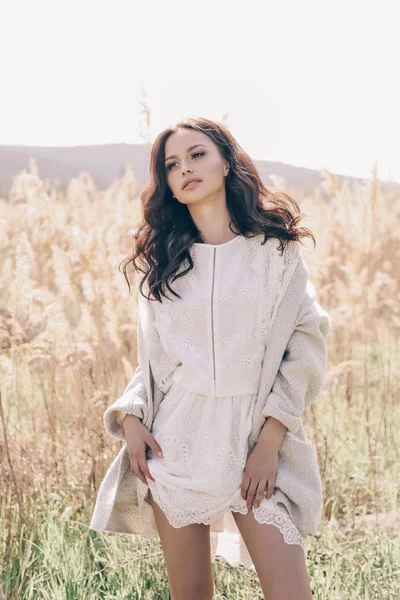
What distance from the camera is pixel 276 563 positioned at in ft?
5.60

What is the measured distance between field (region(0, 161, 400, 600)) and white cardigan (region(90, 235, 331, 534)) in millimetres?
512

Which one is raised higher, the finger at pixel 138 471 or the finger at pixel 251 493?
the finger at pixel 251 493

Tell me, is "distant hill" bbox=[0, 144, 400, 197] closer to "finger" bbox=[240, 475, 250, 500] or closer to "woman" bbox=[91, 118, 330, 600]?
"woman" bbox=[91, 118, 330, 600]

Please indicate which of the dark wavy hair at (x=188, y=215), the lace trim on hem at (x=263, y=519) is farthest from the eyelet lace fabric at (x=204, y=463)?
the dark wavy hair at (x=188, y=215)

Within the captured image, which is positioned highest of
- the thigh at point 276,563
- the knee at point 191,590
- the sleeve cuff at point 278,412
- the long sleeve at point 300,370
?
the long sleeve at point 300,370

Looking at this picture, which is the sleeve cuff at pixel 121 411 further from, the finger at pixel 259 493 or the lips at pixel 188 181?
the lips at pixel 188 181

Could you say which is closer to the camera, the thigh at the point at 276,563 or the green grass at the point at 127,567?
the thigh at the point at 276,563

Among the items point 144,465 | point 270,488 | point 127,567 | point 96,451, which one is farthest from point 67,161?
point 270,488

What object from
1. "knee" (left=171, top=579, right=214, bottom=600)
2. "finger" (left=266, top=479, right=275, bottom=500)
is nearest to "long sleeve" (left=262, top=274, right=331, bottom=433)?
"finger" (left=266, top=479, right=275, bottom=500)

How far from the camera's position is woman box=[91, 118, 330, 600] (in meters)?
1.83

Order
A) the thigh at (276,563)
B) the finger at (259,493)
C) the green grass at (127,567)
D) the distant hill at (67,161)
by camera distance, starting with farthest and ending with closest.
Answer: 1. the distant hill at (67,161)
2. the green grass at (127,567)
3. the finger at (259,493)
4. the thigh at (276,563)

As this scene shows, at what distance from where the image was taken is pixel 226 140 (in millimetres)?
A: 2121

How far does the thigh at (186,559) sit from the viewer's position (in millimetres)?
1898


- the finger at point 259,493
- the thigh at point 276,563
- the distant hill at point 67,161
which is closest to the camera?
the thigh at point 276,563
